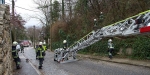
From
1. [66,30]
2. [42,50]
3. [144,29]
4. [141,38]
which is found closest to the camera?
[144,29]

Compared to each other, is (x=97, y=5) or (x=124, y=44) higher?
(x=97, y=5)

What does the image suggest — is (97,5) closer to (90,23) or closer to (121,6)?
(90,23)

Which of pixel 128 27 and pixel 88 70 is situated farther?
pixel 88 70

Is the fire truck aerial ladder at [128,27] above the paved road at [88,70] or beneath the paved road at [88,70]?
above

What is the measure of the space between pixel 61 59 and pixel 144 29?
11.3m

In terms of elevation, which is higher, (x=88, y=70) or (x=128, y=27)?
(x=128, y=27)

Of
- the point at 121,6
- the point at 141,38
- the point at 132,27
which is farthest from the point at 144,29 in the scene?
the point at 121,6

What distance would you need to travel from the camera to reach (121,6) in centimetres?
2055

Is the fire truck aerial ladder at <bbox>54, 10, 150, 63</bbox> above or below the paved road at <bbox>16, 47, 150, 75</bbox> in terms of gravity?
above

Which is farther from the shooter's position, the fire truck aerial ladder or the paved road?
the paved road

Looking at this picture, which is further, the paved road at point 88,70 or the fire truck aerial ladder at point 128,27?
the paved road at point 88,70

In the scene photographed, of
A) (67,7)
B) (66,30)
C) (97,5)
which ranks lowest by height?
(66,30)

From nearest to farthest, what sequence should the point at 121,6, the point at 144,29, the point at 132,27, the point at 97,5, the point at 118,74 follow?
the point at 144,29 < the point at 132,27 < the point at 118,74 < the point at 121,6 < the point at 97,5

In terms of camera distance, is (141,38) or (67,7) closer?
(141,38)
